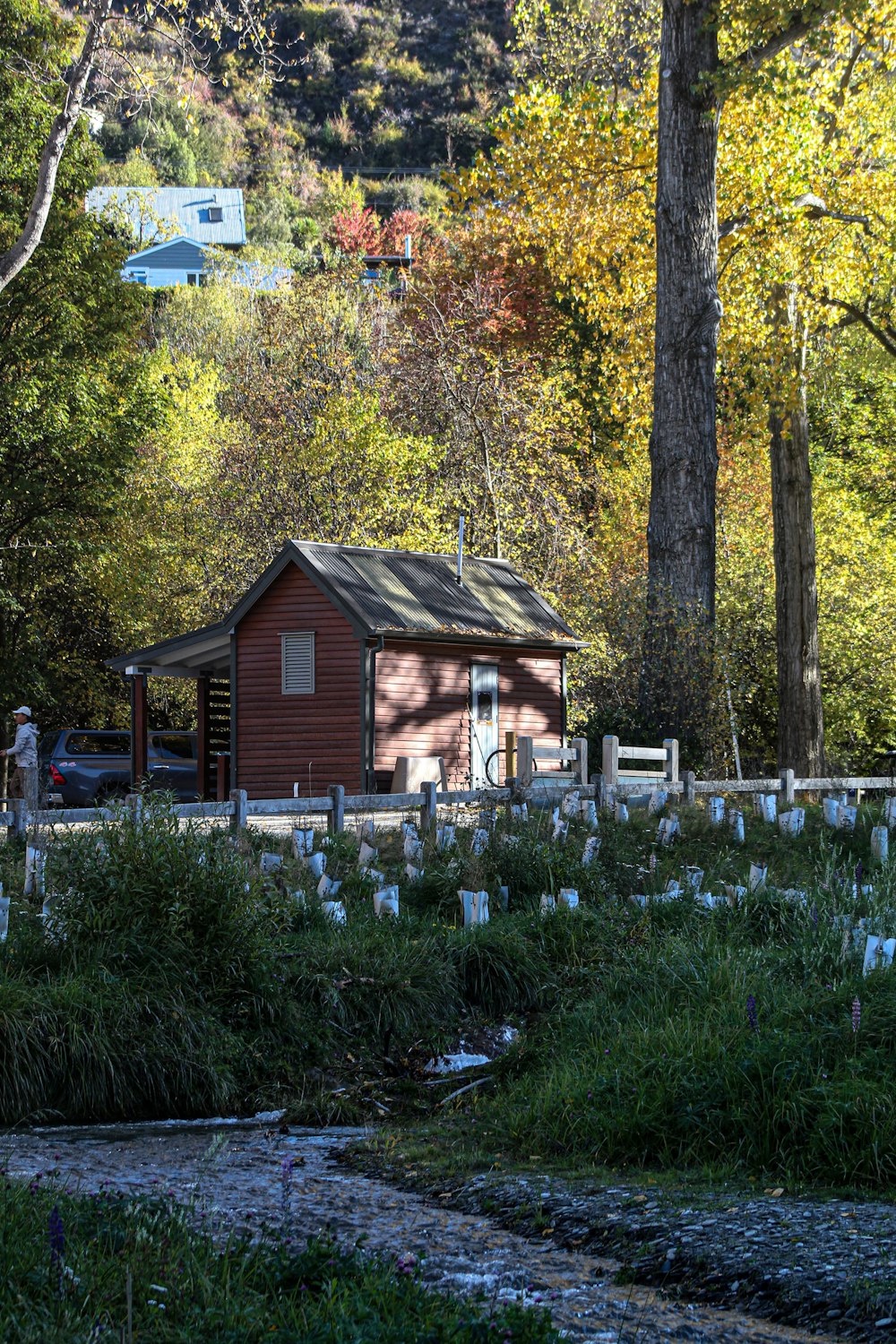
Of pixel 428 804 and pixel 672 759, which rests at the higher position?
pixel 672 759

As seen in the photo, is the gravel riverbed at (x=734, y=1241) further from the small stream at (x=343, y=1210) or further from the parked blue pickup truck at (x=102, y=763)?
the parked blue pickup truck at (x=102, y=763)

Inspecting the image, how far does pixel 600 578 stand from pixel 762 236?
10.1m

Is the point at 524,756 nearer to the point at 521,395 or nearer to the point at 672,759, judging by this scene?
the point at 672,759

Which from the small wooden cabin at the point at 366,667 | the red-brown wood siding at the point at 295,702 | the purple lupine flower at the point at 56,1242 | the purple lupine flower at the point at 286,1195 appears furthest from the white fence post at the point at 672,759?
the purple lupine flower at the point at 56,1242

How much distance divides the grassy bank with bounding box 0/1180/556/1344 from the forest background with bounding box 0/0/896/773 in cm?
1623

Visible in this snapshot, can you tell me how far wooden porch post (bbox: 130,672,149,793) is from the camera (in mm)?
27125

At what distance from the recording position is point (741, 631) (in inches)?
1072

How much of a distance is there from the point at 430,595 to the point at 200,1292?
823 inches

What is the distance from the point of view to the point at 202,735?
28.3 m

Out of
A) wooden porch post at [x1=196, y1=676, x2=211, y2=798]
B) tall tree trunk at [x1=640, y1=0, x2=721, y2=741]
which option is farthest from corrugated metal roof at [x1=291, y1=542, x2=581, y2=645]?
tall tree trunk at [x1=640, y1=0, x2=721, y2=741]

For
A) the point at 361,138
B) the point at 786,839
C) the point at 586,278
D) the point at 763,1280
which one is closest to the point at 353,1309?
the point at 763,1280

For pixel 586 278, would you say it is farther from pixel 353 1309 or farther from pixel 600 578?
pixel 353 1309

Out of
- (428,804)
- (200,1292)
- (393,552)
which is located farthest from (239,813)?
(393,552)

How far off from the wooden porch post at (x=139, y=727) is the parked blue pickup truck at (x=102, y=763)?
1.39 feet
